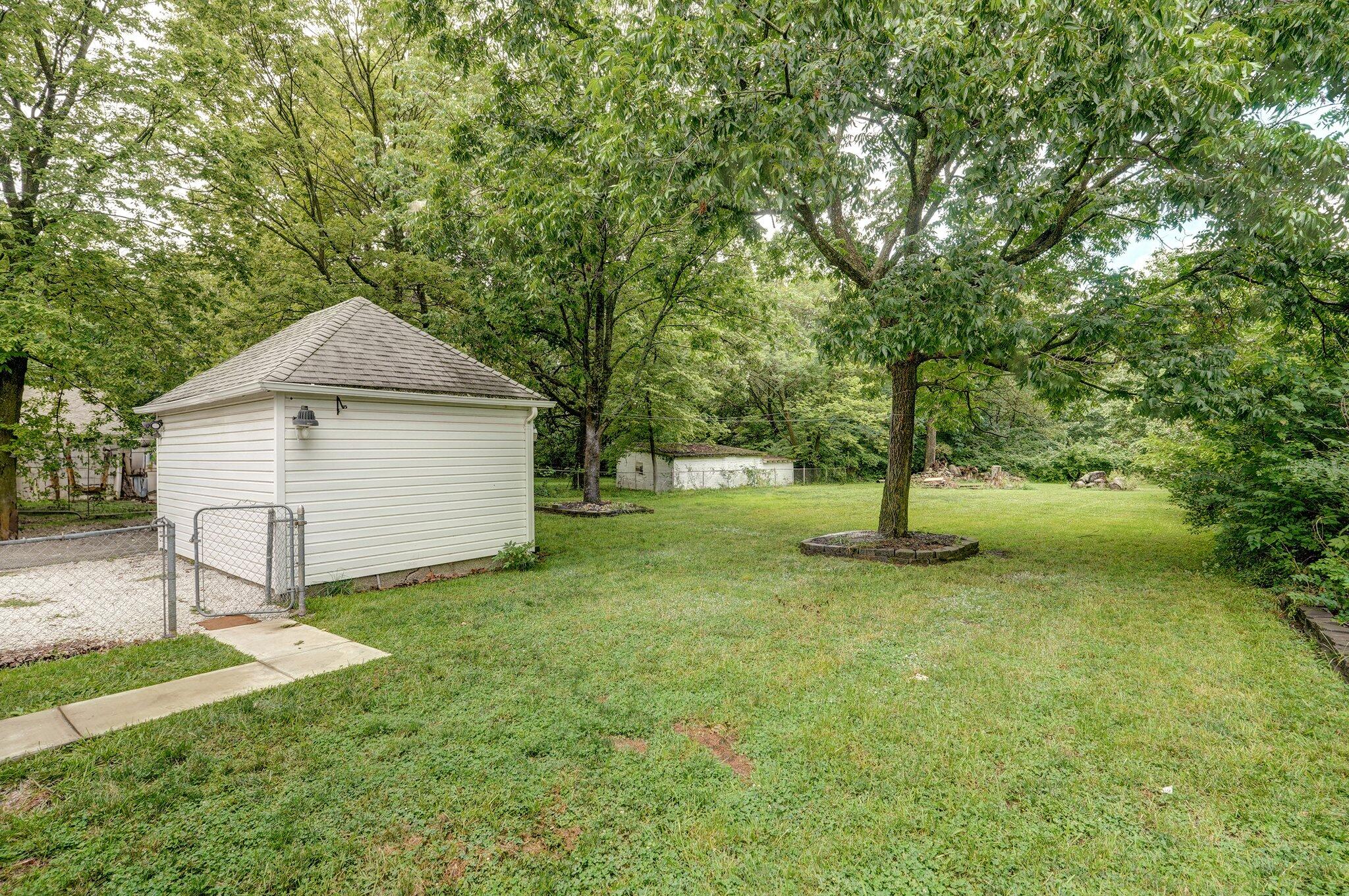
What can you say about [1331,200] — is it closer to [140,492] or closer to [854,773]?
[854,773]

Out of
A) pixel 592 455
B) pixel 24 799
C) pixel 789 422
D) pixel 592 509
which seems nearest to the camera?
pixel 24 799

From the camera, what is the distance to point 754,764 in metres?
3.10

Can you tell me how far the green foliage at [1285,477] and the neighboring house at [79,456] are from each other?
60.5ft

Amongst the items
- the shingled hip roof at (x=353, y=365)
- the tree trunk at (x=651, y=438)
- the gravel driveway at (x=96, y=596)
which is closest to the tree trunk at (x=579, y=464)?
the tree trunk at (x=651, y=438)

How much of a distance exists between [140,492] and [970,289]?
2396 cm

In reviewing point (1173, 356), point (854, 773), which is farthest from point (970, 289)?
point (854, 773)

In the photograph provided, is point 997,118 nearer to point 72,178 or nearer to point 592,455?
point 592,455

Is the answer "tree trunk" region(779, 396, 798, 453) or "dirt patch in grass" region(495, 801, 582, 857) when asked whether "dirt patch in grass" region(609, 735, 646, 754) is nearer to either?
"dirt patch in grass" region(495, 801, 582, 857)

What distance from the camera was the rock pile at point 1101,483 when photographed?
2239 cm

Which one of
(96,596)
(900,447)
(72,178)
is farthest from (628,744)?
(72,178)

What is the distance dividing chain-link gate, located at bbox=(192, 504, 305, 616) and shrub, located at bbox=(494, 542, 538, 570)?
8.39 ft

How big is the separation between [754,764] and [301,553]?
528cm

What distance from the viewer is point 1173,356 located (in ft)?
20.7

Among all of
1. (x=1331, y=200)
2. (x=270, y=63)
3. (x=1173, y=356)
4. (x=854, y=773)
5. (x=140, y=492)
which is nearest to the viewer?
(x=854, y=773)
